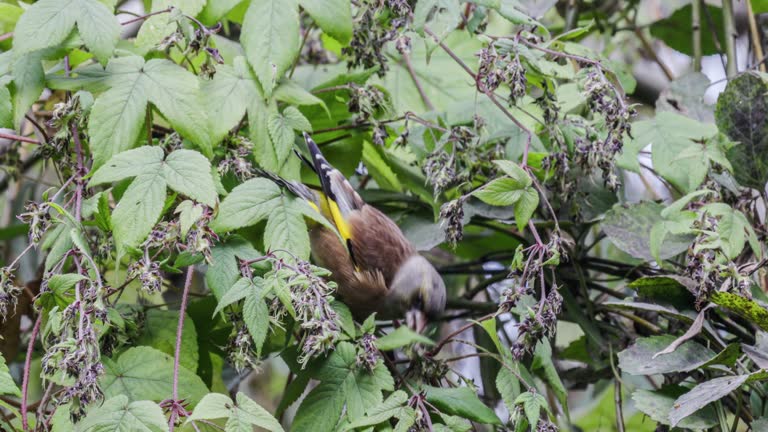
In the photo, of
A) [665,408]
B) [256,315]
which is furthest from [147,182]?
[665,408]

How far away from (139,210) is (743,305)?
1.48 metres

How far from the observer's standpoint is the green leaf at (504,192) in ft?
6.75

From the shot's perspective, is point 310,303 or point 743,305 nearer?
point 310,303

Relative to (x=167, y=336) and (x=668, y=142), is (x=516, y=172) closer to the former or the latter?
(x=668, y=142)

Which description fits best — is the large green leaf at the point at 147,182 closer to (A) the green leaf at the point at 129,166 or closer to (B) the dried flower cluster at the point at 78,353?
(A) the green leaf at the point at 129,166

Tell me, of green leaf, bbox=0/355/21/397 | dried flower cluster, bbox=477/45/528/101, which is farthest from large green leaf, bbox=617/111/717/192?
green leaf, bbox=0/355/21/397

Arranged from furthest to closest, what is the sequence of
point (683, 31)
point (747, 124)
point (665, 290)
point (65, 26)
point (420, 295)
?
point (683, 31) → point (420, 295) → point (747, 124) → point (665, 290) → point (65, 26)

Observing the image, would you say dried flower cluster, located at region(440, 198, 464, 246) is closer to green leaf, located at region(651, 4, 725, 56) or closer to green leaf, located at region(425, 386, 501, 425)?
green leaf, located at region(425, 386, 501, 425)

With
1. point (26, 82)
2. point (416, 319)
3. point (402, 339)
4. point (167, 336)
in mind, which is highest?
point (26, 82)

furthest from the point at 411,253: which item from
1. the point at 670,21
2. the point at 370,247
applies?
the point at 670,21

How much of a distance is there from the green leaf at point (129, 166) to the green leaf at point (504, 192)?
82cm

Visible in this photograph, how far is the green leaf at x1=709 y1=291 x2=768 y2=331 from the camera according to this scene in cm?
200

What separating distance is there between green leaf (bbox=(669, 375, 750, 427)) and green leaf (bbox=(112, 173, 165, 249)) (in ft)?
4.38

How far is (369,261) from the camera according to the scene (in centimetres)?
313
